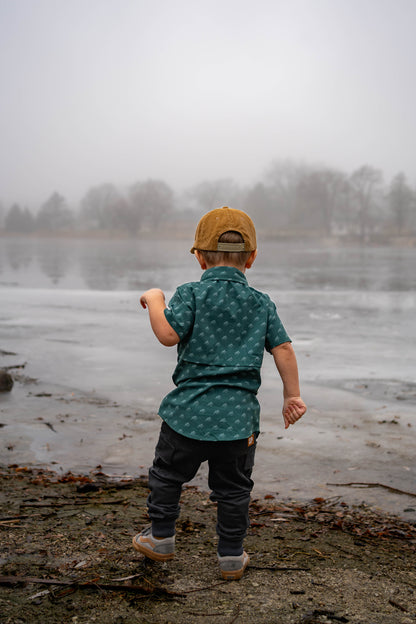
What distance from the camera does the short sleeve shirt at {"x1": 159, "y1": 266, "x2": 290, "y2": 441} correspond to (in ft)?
9.36

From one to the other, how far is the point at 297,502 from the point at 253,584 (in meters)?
1.23

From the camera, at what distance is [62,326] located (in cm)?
1122

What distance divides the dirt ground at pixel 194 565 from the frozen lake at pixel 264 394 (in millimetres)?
550

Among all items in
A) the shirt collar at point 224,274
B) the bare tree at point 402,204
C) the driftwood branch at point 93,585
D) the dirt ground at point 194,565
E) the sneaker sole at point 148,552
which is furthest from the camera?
the bare tree at point 402,204

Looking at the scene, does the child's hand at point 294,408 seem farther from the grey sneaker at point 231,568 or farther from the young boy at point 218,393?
the grey sneaker at point 231,568

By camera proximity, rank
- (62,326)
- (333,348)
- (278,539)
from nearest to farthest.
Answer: (278,539)
(333,348)
(62,326)

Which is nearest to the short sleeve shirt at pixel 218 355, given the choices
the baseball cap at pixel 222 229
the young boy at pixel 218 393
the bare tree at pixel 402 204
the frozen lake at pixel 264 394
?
the young boy at pixel 218 393

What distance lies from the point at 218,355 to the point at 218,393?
174 millimetres

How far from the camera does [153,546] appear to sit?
292 cm

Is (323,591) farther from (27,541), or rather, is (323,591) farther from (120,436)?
(120,436)

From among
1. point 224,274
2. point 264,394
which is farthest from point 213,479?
point 264,394

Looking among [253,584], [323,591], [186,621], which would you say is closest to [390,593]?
[323,591]

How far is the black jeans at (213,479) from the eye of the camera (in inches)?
113

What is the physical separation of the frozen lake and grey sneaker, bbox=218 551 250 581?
4.51ft
